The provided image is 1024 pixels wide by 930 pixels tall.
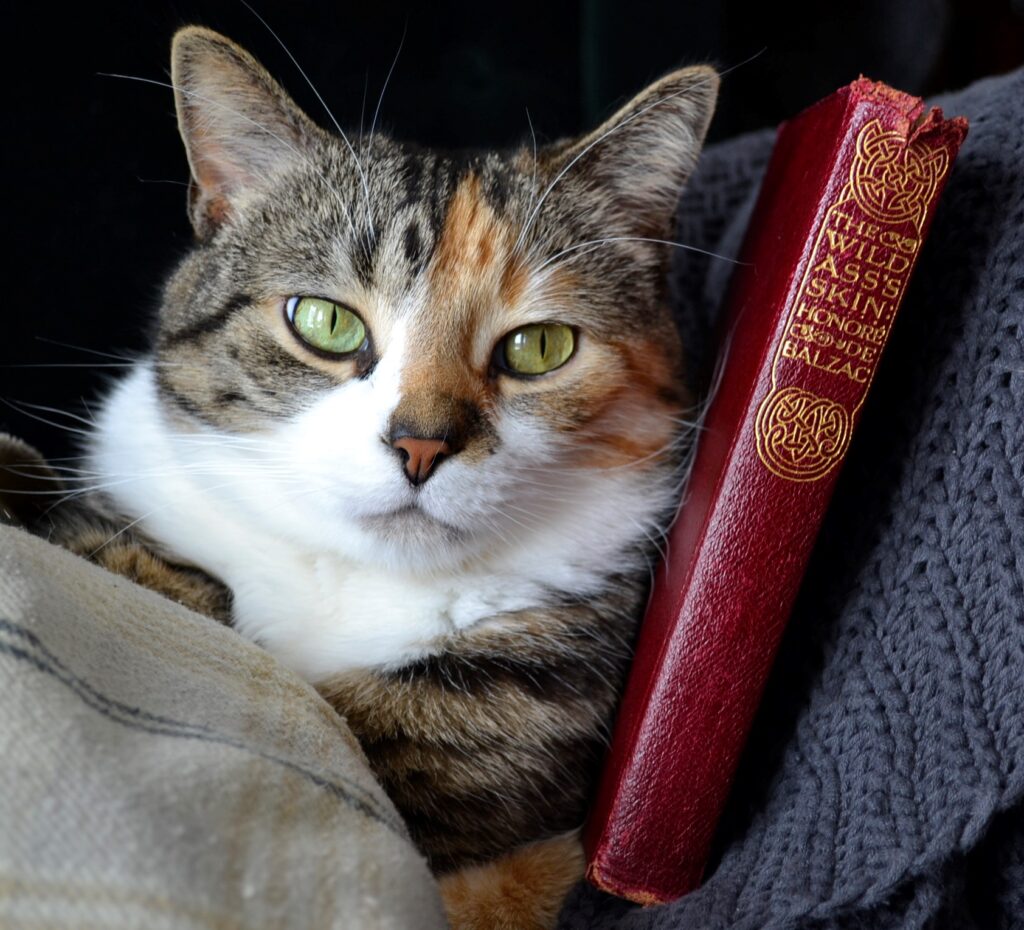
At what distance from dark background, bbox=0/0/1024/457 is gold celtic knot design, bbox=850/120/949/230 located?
465 millimetres

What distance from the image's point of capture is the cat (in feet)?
2.54

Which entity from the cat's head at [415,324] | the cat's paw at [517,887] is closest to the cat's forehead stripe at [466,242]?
the cat's head at [415,324]

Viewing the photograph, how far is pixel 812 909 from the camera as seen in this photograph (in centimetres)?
66

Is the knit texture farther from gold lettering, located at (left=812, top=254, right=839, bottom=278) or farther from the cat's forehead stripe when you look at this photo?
the cat's forehead stripe

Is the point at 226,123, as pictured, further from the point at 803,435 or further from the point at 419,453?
the point at 803,435

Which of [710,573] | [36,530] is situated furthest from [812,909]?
[36,530]

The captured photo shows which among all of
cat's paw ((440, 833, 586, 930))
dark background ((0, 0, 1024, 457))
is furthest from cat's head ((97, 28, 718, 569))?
cat's paw ((440, 833, 586, 930))

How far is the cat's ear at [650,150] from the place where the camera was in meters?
0.85

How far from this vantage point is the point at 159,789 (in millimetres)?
489

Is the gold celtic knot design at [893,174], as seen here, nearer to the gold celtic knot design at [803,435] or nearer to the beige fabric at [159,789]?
the gold celtic knot design at [803,435]

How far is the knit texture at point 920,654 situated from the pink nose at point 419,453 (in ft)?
1.13

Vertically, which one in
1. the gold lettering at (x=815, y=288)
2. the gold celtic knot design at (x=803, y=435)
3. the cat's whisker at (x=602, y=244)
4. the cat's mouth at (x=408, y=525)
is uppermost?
the gold lettering at (x=815, y=288)

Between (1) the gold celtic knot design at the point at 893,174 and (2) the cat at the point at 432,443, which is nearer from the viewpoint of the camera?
(1) the gold celtic knot design at the point at 893,174

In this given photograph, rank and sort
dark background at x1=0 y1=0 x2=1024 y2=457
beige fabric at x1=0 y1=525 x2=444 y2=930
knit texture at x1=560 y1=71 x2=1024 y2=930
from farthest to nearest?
dark background at x1=0 y1=0 x2=1024 y2=457 → knit texture at x1=560 y1=71 x2=1024 y2=930 → beige fabric at x1=0 y1=525 x2=444 y2=930
